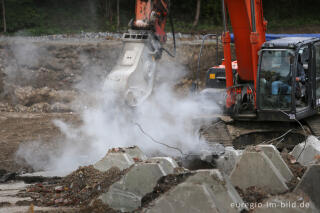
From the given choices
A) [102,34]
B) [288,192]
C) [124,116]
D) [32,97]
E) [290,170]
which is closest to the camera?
[288,192]

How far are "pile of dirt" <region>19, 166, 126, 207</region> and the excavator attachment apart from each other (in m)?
1.99

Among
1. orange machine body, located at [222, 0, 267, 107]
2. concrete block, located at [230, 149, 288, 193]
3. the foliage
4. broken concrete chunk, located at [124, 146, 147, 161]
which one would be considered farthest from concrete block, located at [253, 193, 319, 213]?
the foliage

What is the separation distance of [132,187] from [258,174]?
1.48 metres

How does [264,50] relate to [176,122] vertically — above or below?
above

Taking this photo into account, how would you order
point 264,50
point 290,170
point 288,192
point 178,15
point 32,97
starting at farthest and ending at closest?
point 178,15 < point 32,97 < point 264,50 < point 290,170 < point 288,192

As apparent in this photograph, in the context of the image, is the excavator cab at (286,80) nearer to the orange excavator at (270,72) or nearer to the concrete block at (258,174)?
the orange excavator at (270,72)

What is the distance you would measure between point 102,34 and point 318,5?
1222 cm

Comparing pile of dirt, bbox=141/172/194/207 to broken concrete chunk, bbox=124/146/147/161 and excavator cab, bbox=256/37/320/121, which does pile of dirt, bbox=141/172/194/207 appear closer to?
broken concrete chunk, bbox=124/146/147/161

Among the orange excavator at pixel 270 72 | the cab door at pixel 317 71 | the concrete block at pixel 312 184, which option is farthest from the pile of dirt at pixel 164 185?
the cab door at pixel 317 71

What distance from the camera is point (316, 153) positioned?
6.79m

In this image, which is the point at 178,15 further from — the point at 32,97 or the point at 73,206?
the point at 73,206

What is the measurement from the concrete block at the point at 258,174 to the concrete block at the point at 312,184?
419mm

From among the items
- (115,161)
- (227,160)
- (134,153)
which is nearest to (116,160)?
(115,161)

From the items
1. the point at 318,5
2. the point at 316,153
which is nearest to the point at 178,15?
the point at 318,5
